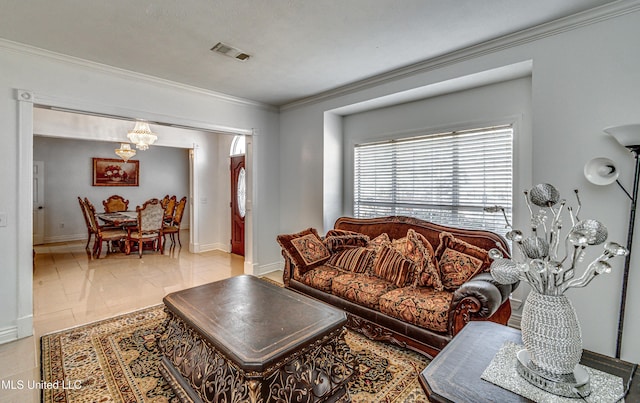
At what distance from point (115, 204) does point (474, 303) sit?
8927 millimetres

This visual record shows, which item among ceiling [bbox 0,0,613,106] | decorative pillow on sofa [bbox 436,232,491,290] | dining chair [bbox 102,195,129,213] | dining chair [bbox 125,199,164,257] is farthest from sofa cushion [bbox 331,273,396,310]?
dining chair [bbox 102,195,129,213]

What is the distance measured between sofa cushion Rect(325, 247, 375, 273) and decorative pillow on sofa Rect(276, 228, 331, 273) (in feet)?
0.43

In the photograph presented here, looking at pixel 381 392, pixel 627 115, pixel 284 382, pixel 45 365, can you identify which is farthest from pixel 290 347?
pixel 627 115

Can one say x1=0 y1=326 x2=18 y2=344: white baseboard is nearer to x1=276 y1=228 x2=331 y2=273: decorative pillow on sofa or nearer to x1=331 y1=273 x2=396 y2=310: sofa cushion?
x1=276 y1=228 x2=331 y2=273: decorative pillow on sofa

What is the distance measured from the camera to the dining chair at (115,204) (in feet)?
25.8

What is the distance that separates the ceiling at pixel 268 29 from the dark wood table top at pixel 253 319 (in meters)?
2.21

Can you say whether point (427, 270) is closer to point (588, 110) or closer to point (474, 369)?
point (474, 369)

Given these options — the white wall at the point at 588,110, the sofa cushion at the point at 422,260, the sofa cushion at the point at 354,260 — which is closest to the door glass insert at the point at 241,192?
the sofa cushion at the point at 354,260

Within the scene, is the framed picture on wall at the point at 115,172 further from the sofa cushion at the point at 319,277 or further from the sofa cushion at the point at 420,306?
the sofa cushion at the point at 420,306

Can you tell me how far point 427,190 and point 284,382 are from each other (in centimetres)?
282

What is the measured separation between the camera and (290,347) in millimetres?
1633

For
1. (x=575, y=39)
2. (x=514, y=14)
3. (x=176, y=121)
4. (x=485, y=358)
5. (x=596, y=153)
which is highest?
(x=514, y=14)

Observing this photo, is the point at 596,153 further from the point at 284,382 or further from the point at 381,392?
the point at 284,382

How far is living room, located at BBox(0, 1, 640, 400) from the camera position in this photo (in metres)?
2.23
